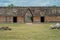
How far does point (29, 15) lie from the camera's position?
154 ft

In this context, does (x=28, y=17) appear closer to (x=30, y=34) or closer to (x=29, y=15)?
(x=29, y=15)

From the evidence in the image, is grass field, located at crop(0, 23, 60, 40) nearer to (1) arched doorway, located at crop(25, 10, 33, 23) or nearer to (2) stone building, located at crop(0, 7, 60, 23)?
(2) stone building, located at crop(0, 7, 60, 23)

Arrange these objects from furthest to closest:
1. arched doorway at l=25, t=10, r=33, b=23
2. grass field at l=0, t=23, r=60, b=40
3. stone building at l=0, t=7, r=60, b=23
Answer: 1. arched doorway at l=25, t=10, r=33, b=23
2. stone building at l=0, t=7, r=60, b=23
3. grass field at l=0, t=23, r=60, b=40

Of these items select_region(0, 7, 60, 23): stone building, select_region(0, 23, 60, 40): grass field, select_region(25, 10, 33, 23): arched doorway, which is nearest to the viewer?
select_region(0, 23, 60, 40): grass field

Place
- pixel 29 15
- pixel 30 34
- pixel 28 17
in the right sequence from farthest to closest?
pixel 29 15, pixel 28 17, pixel 30 34

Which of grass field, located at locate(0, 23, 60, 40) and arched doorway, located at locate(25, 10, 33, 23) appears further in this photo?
arched doorway, located at locate(25, 10, 33, 23)

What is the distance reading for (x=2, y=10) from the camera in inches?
1860

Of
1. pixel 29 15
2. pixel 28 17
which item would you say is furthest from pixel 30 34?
pixel 29 15

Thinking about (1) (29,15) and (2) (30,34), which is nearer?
(2) (30,34)

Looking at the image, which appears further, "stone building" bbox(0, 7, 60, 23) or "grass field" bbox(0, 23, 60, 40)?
"stone building" bbox(0, 7, 60, 23)

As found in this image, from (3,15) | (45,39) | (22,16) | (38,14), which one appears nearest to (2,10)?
(3,15)

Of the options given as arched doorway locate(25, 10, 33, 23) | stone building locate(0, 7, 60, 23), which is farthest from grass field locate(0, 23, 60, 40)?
arched doorway locate(25, 10, 33, 23)

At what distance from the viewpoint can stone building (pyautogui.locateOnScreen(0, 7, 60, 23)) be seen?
4556cm

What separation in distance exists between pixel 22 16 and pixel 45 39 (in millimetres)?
29374
